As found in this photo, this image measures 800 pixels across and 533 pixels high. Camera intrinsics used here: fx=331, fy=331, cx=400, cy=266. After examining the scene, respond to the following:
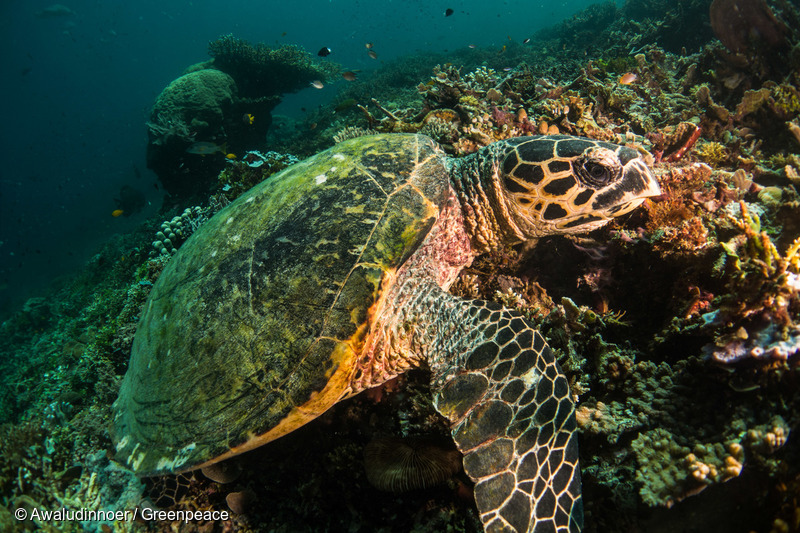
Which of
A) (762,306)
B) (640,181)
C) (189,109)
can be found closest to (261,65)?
(189,109)

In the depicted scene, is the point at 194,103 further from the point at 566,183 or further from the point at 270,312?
the point at 566,183

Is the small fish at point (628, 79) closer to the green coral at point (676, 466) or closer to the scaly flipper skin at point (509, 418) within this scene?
the scaly flipper skin at point (509, 418)

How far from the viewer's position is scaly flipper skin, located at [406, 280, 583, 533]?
1.64 metres

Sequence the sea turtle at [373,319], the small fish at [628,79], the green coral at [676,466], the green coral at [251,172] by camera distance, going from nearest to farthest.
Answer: the green coral at [676,466] < the sea turtle at [373,319] < the small fish at [628,79] < the green coral at [251,172]

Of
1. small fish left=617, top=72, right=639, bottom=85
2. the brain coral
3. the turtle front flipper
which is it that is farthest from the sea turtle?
the brain coral

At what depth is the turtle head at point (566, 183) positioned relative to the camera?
239cm

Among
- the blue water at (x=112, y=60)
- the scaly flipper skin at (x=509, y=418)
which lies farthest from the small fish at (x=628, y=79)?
the blue water at (x=112, y=60)

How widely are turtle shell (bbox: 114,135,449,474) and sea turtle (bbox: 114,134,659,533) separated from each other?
0.04 feet

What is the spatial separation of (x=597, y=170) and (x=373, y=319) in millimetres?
1961

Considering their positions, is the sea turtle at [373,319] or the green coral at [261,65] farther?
the green coral at [261,65]

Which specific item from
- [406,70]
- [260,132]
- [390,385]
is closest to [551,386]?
[390,385]

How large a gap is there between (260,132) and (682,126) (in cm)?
1276

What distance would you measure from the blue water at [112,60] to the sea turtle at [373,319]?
42284mm

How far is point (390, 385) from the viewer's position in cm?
263
